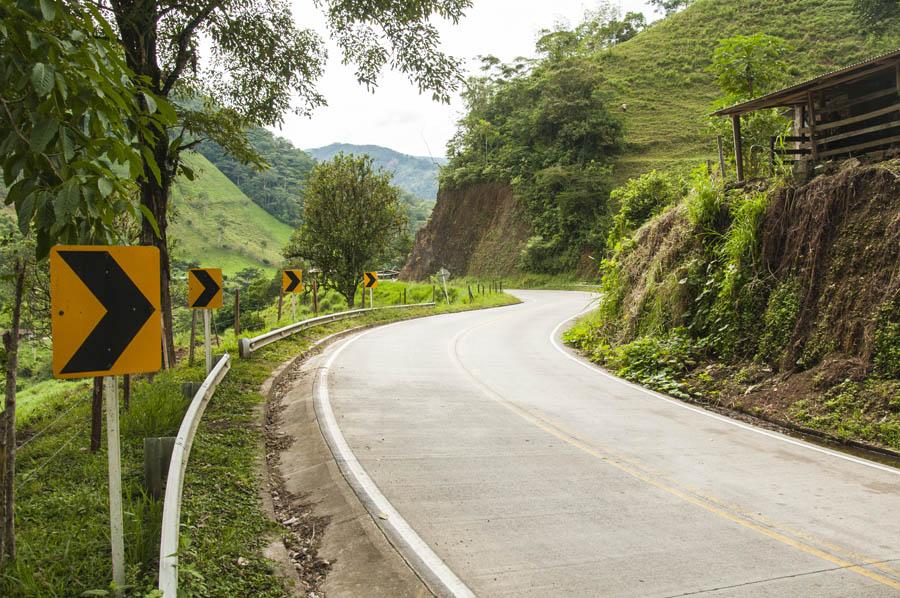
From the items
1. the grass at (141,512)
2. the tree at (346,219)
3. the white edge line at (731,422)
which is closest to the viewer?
the grass at (141,512)

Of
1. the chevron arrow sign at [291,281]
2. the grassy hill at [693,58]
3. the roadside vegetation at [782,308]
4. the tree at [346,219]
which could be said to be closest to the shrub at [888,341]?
the roadside vegetation at [782,308]

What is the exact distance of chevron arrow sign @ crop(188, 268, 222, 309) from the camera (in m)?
11.0

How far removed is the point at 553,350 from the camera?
17.9m

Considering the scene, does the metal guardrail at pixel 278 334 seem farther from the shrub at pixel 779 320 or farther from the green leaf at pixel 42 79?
the green leaf at pixel 42 79

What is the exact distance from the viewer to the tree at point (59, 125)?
2968mm

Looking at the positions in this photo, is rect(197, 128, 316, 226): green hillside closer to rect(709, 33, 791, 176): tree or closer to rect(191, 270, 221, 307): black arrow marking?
rect(709, 33, 791, 176): tree

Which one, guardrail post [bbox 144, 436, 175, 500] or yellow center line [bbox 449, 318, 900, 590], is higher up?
guardrail post [bbox 144, 436, 175, 500]

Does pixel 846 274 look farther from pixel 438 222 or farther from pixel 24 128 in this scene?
pixel 438 222

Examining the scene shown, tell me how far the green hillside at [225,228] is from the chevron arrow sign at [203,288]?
9802 cm

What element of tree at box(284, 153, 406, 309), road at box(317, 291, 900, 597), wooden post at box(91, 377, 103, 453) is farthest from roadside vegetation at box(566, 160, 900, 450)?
tree at box(284, 153, 406, 309)

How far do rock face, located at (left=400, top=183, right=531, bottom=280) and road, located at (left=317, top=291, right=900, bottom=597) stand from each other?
152 feet

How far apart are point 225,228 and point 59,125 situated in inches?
4905

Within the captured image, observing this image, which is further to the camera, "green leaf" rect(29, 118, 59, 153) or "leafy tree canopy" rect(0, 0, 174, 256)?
"leafy tree canopy" rect(0, 0, 174, 256)

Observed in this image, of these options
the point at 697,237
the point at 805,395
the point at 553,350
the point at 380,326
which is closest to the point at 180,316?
the point at 380,326
